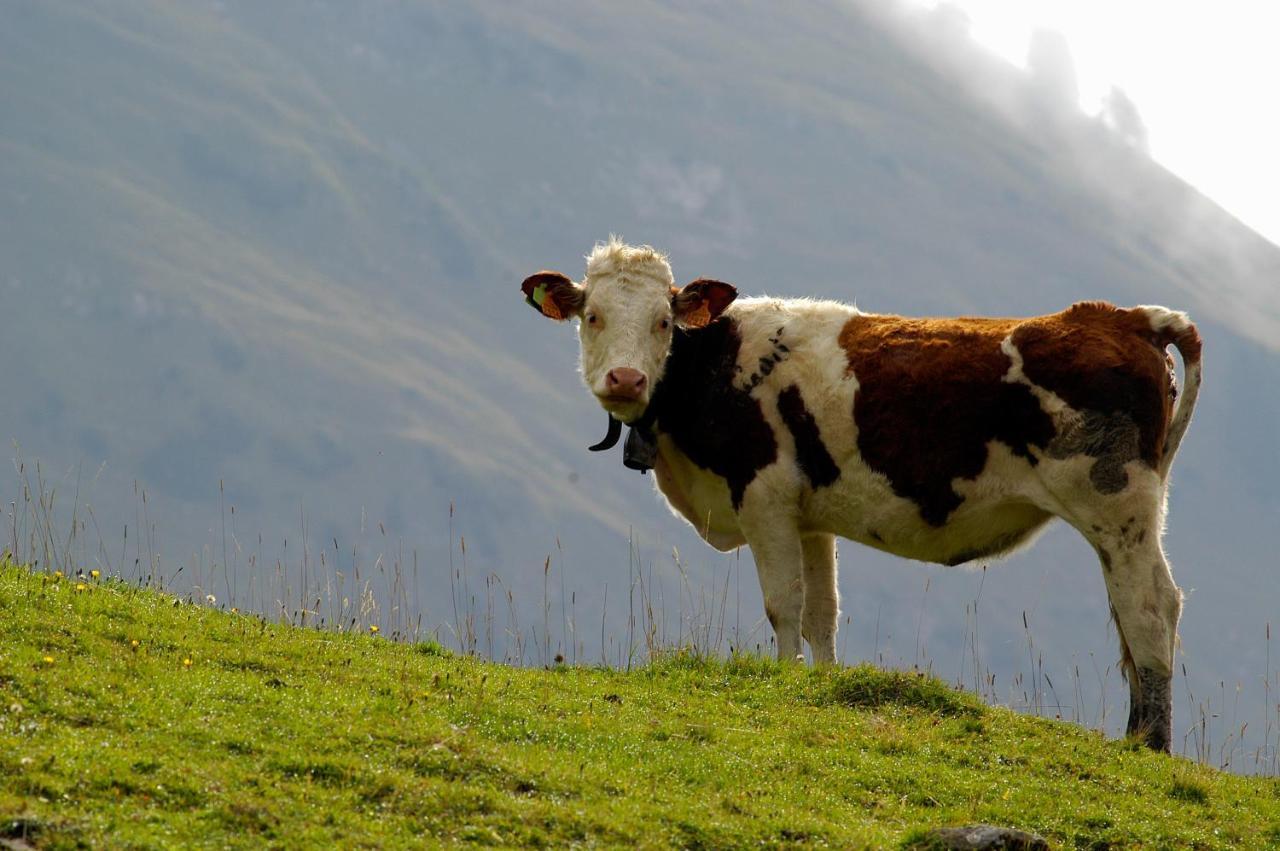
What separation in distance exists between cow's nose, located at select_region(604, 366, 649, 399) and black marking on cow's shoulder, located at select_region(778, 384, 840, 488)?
1.22 meters

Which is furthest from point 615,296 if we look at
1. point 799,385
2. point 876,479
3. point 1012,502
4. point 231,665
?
point 231,665

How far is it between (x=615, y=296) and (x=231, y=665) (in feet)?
17.1

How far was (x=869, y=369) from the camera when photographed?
14.2 m

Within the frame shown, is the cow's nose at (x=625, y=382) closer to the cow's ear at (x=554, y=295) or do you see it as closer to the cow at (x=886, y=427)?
the cow at (x=886, y=427)

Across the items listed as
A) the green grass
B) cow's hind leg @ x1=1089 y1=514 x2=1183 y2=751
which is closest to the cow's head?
the green grass

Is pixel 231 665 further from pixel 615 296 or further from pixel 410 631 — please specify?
pixel 615 296

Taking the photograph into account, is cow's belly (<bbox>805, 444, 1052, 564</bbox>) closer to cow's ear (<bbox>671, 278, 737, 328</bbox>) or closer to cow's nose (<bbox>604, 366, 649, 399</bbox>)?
cow's nose (<bbox>604, 366, 649, 399</bbox>)

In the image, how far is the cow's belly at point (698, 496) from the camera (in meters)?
15.2

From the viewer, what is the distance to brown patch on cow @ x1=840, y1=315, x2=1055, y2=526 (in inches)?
528

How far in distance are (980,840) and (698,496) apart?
6.33 metres

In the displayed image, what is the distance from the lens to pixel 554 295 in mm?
15711

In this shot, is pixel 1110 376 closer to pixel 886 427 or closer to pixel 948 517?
pixel 948 517

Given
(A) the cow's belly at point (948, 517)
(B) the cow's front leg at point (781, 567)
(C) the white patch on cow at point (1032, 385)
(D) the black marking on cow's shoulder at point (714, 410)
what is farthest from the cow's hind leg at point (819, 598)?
(C) the white patch on cow at point (1032, 385)

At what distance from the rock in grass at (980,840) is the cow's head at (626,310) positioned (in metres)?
5.82
